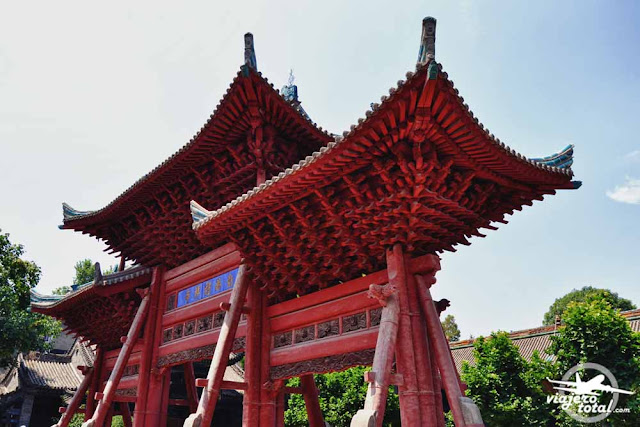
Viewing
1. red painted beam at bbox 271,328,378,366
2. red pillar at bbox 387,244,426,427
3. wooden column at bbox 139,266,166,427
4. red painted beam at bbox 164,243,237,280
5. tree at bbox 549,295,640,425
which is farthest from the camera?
wooden column at bbox 139,266,166,427

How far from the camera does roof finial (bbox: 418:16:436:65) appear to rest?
5.25m

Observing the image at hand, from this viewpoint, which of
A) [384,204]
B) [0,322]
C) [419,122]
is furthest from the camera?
[0,322]

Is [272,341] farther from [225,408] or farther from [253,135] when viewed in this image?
[225,408]

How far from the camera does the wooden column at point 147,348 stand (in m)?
10.5

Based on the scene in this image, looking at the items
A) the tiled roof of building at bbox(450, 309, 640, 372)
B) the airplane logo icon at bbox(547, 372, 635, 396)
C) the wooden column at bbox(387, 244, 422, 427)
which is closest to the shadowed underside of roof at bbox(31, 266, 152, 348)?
the wooden column at bbox(387, 244, 422, 427)

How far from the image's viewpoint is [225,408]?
21.2 m

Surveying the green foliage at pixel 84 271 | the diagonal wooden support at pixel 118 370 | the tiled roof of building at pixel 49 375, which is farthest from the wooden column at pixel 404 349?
the green foliage at pixel 84 271

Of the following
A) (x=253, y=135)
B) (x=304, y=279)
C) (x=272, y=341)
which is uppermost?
(x=253, y=135)

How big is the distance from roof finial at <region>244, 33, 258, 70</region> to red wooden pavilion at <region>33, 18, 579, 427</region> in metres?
0.04

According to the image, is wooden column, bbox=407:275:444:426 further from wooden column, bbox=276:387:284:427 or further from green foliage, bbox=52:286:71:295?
green foliage, bbox=52:286:71:295

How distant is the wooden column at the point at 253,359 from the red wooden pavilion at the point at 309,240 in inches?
1.0

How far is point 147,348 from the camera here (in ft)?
36.4

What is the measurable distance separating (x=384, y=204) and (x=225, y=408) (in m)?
17.9

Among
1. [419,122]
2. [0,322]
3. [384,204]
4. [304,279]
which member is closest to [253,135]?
[304,279]
